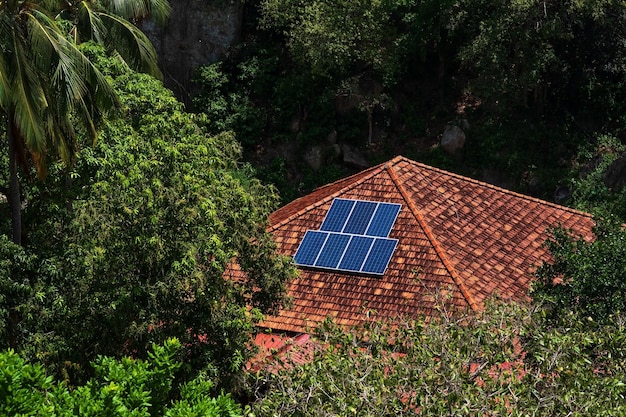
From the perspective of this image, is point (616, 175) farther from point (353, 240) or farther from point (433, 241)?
point (353, 240)

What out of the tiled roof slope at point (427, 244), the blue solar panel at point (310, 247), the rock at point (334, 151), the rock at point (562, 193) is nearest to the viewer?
the tiled roof slope at point (427, 244)

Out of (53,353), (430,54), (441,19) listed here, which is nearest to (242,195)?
(53,353)

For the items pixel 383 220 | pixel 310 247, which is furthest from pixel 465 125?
pixel 310 247

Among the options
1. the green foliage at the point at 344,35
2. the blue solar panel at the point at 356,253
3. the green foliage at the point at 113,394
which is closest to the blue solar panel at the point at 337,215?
the blue solar panel at the point at 356,253

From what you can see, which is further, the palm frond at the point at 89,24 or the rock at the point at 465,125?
the rock at the point at 465,125

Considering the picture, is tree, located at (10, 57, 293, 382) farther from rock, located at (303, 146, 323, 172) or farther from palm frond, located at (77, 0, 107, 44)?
rock, located at (303, 146, 323, 172)

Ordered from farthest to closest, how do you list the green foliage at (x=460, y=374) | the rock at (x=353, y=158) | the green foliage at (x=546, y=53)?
the rock at (x=353, y=158) → the green foliage at (x=546, y=53) → the green foliage at (x=460, y=374)

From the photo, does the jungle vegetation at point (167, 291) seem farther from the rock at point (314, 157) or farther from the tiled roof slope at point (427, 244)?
the rock at point (314, 157)
